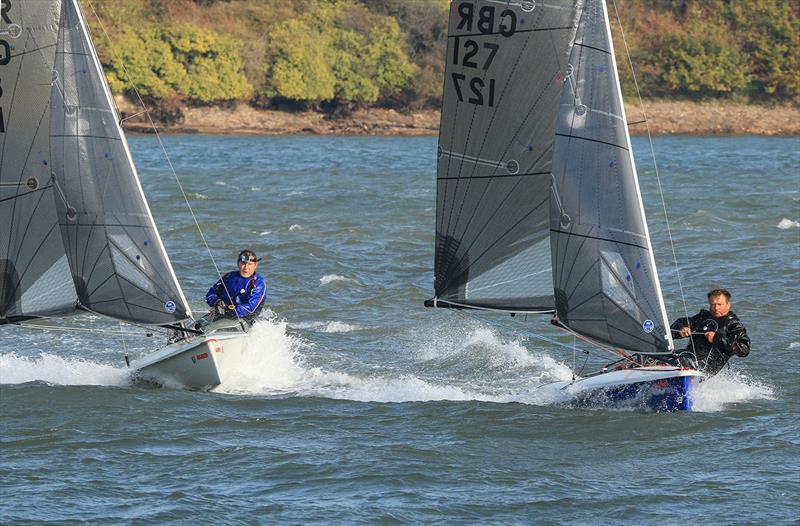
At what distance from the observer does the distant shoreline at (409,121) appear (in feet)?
240

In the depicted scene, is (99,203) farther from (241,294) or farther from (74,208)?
(241,294)

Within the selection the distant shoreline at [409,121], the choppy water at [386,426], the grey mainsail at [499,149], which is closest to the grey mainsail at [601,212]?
the grey mainsail at [499,149]

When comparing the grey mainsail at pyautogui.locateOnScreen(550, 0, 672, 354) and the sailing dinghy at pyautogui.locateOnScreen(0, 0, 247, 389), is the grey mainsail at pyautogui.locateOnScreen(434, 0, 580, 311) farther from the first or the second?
the sailing dinghy at pyautogui.locateOnScreen(0, 0, 247, 389)

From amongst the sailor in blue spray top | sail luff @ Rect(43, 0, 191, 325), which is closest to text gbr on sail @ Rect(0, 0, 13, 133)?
sail luff @ Rect(43, 0, 191, 325)

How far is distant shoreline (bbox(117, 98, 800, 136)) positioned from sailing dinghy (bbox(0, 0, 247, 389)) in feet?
190

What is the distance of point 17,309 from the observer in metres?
14.9

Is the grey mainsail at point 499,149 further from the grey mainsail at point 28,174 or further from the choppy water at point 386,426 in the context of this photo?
the grey mainsail at point 28,174

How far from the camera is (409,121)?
7531cm

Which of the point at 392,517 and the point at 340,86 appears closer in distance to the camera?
the point at 392,517

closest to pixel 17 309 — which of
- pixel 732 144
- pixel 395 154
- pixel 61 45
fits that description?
pixel 61 45

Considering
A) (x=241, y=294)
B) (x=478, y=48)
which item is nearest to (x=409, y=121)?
(x=241, y=294)

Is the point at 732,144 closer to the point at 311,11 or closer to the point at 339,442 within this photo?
the point at 311,11

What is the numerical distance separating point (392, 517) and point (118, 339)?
28.0 feet

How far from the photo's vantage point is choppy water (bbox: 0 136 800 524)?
34.7 ft
